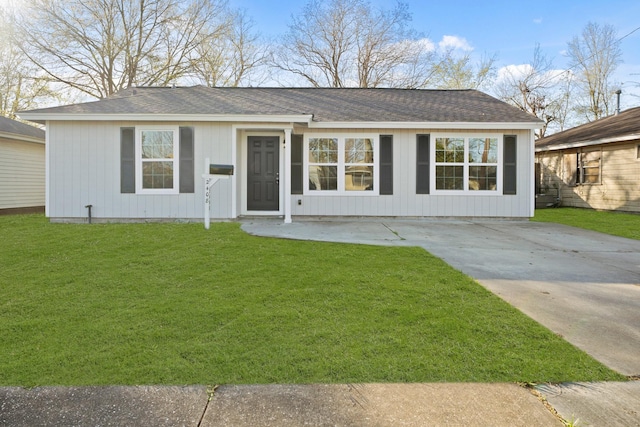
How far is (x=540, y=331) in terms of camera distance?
9.07ft

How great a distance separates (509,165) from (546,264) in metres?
5.26

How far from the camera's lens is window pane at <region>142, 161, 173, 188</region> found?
877 cm

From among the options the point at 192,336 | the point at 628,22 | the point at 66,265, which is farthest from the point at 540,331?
the point at 628,22

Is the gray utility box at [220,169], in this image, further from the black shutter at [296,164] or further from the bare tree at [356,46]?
the bare tree at [356,46]

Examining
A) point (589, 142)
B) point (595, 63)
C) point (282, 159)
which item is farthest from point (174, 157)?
point (595, 63)

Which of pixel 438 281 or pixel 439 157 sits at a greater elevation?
pixel 439 157

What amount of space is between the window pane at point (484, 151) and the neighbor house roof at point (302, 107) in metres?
0.54

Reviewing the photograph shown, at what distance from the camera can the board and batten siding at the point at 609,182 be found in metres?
12.7

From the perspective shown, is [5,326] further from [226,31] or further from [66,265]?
[226,31]

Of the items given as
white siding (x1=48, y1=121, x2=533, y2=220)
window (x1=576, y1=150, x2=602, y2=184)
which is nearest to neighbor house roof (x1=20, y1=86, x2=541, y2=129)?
white siding (x1=48, y1=121, x2=533, y2=220)

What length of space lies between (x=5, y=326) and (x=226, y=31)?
22.2m

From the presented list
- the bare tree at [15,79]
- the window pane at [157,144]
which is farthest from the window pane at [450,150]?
the bare tree at [15,79]

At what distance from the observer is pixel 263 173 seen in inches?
376

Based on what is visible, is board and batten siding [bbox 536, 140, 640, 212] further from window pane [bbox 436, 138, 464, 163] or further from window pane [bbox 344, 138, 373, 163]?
window pane [bbox 344, 138, 373, 163]
